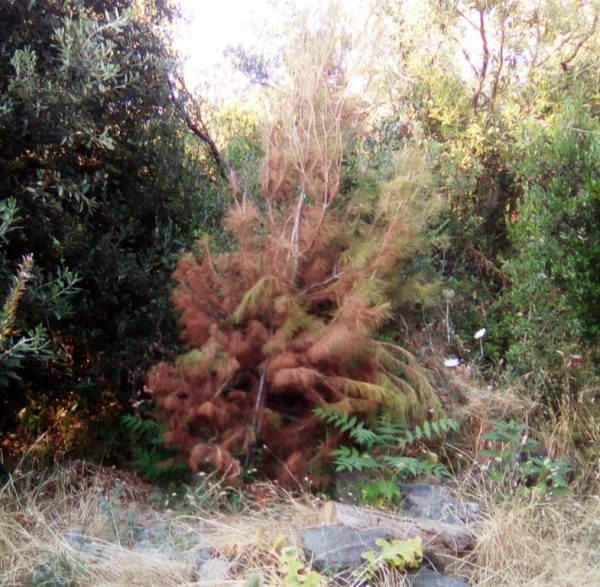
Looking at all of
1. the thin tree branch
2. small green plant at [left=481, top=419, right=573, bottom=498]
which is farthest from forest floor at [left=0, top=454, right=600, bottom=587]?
the thin tree branch

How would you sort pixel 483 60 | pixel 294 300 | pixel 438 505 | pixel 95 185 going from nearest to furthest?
pixel 438 505 → pixel 294 300 → pixel 95 185 → pixel 483 60

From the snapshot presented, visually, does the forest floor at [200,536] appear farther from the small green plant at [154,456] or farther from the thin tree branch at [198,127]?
the thin tree branch at [198,127]

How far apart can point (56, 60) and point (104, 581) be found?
10.2ft

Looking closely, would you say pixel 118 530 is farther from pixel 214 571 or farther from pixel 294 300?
pixel 294 300

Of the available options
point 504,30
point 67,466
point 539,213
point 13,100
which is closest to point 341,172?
point 539,213

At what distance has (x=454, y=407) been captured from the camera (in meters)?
5.45

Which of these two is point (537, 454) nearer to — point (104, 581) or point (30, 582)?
point (104, 581)

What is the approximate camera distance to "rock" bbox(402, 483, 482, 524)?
4312mm

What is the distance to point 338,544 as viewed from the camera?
11.6 feet

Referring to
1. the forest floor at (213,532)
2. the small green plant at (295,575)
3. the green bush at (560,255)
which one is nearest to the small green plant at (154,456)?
the forest floor at (213,532)

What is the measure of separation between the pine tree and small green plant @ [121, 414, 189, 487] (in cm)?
24

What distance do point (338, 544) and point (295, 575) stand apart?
385 mm

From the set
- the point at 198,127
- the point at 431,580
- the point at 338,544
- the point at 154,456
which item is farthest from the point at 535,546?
the point at 198,127

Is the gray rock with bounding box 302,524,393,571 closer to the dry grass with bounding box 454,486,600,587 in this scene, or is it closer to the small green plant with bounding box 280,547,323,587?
the small green plant with bounding box 280,547,323,587
